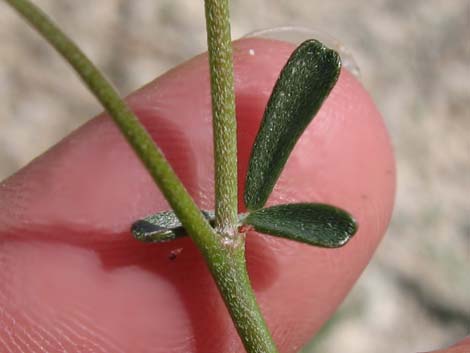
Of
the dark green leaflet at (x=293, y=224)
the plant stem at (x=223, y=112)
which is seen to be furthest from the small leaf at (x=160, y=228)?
the plant stem at (x=223, y=112)

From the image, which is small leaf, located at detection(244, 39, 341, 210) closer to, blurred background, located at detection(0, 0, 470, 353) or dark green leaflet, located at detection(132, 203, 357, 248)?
dark green leaflet, located at detection(132, 203, 357, 248)

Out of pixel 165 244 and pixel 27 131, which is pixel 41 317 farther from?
pixel 27 131

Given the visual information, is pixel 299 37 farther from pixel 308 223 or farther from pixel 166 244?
pixel 308 223

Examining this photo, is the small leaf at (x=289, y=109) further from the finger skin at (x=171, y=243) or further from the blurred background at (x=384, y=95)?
the blurred background at (x=384, y=95)

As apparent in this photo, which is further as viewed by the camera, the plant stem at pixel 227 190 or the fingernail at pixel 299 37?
the fingernail at pixel 299 37

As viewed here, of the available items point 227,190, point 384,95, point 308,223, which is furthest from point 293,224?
point 384,95

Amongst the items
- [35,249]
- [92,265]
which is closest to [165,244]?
[92,265]
